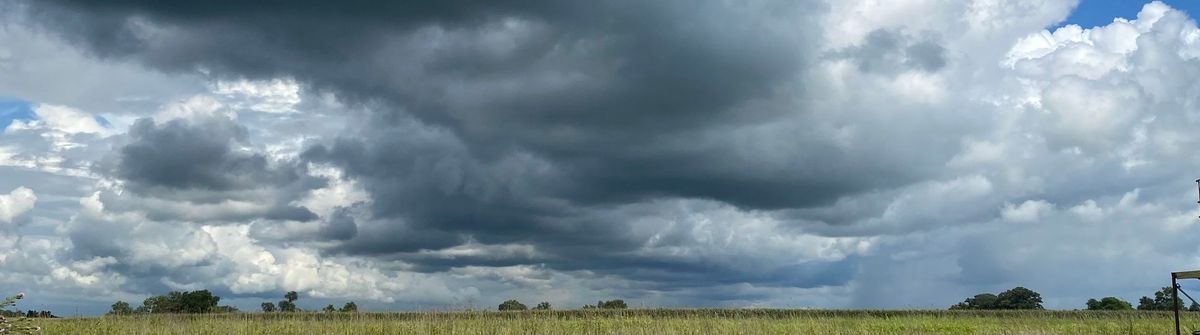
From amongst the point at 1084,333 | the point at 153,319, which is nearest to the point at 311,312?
the point at 153,319

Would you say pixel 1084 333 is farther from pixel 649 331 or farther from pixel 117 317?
pixel 117 317

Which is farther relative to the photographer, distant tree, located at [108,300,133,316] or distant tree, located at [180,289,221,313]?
distant tree, located at [180,289,221,313]

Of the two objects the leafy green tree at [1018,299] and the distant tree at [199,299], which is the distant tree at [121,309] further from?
the leafy green tree at [1018,299]

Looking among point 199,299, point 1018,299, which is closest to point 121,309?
point 199,299

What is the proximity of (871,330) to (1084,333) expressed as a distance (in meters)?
8.39

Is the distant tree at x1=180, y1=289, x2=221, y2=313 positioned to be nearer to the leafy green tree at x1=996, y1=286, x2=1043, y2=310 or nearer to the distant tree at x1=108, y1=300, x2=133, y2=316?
the distant tree at x1=108, y1=300, x2=133, y2=316

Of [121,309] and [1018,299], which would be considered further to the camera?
[1018,299]

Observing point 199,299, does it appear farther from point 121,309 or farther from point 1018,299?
point 1018,299

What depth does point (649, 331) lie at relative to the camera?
103 feet

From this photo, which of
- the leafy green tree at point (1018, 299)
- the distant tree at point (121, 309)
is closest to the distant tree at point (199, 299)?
the distant tree at point (121, 309)

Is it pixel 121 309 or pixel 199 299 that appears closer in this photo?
pixel 121 309

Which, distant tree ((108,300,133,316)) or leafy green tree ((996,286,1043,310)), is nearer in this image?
distant tree ((108,300,133,316))

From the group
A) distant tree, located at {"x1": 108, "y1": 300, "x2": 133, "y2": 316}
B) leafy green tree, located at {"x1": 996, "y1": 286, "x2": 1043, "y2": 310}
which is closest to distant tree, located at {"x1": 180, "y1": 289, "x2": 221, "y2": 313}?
distant tree, located at {"x1": 108, "y1": 300, "x2": 133, "y2": 316}

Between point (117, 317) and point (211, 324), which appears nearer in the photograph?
point (211, 324)
